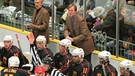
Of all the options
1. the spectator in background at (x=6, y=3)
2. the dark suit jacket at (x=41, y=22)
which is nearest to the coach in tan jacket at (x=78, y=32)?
the dark suit jacket at (x=41, y=22)

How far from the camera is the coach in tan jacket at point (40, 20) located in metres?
14.1

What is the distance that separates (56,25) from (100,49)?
131 cm

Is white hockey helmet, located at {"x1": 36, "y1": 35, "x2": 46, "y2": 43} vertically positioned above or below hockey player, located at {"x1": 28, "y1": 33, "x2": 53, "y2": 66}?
above

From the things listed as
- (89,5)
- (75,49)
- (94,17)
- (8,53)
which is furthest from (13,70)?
(89,5)

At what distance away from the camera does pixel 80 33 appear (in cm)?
1378

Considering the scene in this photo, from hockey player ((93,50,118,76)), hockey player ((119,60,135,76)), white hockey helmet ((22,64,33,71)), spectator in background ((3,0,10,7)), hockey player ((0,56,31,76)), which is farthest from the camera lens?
spectator in background ((3,0,10,7))

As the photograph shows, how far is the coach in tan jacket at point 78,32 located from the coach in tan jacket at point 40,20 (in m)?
0.45

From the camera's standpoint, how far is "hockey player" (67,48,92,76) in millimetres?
12820

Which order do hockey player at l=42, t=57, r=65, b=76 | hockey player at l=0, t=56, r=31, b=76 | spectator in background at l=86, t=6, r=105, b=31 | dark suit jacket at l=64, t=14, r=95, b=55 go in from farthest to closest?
spectator in background at l=86, t=6, r=105, b=31 < dark suit jacket at l=64, t=14, r=95, b=55 < hockey player at l=0, t=56, r=31, b=76 < hockey player at l=42, t=57, r=65, b=76

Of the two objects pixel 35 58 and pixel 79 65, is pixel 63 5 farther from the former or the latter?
pixel 79 65

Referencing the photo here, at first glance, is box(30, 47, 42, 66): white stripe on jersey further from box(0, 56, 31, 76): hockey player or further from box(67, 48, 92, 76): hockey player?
box(0, 56, 31, 76): hockey player

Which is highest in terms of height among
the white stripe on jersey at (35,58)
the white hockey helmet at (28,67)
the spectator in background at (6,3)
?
the spectator in background at (6,3)

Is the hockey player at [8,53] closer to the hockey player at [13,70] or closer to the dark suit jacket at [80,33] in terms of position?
the dark suit jacket at [80,33]

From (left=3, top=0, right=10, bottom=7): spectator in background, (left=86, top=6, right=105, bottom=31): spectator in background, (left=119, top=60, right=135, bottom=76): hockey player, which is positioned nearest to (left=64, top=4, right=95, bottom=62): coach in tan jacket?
(left=86, top=6, right=105, bottom=31): spectator in background
